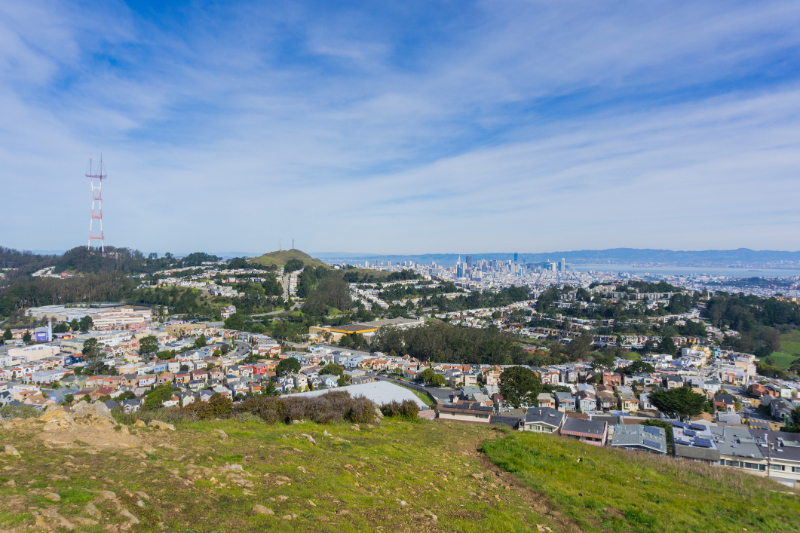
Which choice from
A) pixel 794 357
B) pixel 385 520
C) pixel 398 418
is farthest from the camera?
pixel 794 357

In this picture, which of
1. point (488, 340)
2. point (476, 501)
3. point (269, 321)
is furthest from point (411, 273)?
point (476, 501)

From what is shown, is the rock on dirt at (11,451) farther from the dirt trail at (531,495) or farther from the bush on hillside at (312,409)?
the dirt trail at (531,495)

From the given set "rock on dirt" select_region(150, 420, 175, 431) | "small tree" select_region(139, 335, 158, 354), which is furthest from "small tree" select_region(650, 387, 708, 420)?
"small tree" select_region(139, 335, 158, 354)

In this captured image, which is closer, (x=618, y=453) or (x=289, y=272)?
(x=618, y=453)

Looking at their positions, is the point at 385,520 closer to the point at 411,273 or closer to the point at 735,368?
the point at 735,368

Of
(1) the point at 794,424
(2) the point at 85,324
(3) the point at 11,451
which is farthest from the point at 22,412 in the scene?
(2) the point at 85,324

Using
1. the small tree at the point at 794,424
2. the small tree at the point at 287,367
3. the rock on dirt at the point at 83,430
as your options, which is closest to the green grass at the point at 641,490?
the rock on dirt at the point at 83,430

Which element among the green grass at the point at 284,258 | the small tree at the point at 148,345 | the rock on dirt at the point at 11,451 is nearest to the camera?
the rock on dirt at the point at 11,451
